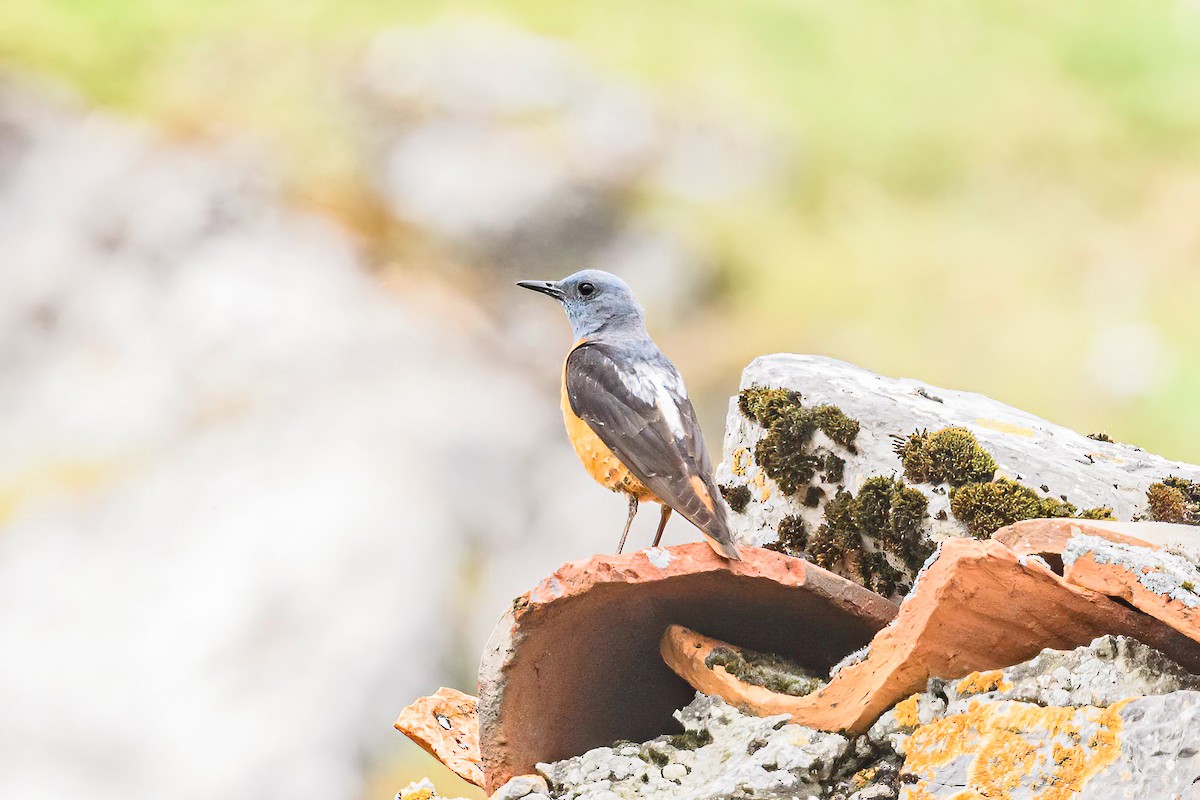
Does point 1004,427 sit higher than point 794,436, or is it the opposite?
point 794,436

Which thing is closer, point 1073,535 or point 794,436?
point 1073,535

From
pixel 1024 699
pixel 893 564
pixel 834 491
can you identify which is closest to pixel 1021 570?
pixel 1024 699

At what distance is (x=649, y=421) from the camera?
3.45 m

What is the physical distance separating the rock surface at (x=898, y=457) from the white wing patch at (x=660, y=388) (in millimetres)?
475

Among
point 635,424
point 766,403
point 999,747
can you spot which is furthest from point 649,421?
point 999,747

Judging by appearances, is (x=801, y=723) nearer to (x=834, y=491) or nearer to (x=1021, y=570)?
(x=1021, y=570)

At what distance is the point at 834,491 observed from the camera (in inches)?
146

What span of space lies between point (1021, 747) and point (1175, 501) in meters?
1.72

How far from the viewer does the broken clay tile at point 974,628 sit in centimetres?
227

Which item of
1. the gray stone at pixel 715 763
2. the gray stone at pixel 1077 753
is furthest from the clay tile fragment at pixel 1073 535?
the gray stone at pixel 715 763

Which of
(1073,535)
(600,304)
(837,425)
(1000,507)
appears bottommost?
(1073,535)

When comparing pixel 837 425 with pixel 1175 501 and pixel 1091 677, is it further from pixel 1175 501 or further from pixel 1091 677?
pixel 1091 677

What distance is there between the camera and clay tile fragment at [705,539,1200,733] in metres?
2.27

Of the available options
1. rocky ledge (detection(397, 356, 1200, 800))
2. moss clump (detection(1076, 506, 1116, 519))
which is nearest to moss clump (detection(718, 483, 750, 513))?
rocky ledge (detection(397, 356, 1200, 800))
